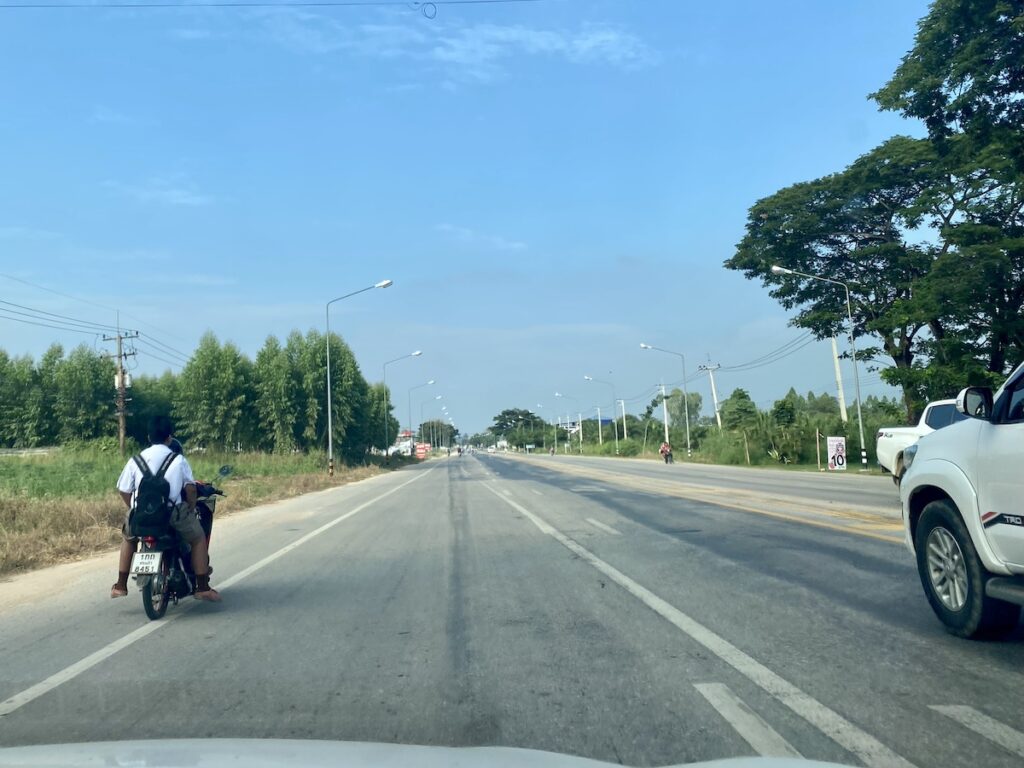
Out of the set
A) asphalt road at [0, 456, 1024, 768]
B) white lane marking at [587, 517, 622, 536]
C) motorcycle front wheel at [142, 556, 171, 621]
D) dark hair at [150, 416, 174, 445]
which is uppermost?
dark hair at [150, 416, 174, 445]

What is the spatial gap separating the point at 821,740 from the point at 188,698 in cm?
375

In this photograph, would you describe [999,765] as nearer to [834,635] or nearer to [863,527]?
[834,635]

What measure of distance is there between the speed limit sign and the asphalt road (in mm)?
27514

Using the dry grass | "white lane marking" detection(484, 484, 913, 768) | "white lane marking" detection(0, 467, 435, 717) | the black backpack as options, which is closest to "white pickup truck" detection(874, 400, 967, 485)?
"white lane marking" detection(484, 484, 913, 768)

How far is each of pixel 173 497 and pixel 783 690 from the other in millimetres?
5423

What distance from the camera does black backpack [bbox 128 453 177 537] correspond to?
24.6 ft

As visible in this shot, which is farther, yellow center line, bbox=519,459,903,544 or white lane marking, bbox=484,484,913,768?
yellow center line, bbox=519,459,903,544

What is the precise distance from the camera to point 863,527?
13.5 m

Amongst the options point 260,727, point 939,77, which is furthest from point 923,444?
point 939,77

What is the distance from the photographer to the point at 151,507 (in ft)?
24.5

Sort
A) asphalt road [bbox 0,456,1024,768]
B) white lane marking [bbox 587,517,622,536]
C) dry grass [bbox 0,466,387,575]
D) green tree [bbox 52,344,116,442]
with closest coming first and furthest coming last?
asphalt road [bbox 0,456,1024,768] < dry grass [bbox 0,466,387,575] < white lane marking [bbox 587,517,622,536] < green tree [bbox 52,344,116,442]

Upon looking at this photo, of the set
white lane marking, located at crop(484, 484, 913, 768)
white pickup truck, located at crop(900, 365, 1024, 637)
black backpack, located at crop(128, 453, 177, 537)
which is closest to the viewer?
white lane marking, located at crop(484, 484, 913, 768)

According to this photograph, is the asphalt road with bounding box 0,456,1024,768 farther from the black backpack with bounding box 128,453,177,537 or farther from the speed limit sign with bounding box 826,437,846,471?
the speed limit sign with bounding box 826,437,846,471

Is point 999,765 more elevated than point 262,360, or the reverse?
point 262,360
